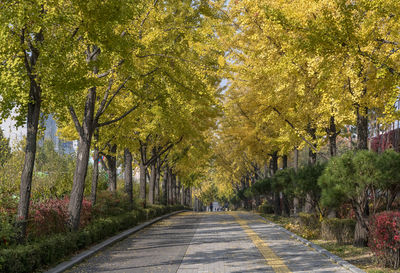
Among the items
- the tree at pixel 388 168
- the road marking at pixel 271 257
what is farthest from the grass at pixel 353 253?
the tree at pixel 388 168

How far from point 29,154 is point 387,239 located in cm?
853

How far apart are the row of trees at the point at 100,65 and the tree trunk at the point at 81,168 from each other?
0.03m

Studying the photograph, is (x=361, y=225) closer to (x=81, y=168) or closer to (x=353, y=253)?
(x=353, y=253)

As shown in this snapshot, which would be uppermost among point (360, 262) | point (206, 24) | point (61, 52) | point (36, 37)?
point (206, 24)

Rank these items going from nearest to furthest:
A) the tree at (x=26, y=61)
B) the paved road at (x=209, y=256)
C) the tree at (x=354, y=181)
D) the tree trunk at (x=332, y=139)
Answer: the tree at (x=26, y=61) < the paved road at (x=209, y=256) < the tree at (x=354, y=181) < the tree trunk at (x=332, y=139)

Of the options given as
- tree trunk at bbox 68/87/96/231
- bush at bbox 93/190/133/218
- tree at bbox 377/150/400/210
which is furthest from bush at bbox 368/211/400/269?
bush at bbox 93/190/133/218

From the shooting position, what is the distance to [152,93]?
16.7 metres

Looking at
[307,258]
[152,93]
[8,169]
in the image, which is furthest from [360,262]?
[8,169]

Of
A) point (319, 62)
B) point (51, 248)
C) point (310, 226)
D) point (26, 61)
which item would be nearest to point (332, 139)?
point (310, 226)

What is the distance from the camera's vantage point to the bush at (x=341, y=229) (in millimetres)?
13227

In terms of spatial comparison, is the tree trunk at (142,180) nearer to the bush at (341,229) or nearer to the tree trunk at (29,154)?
the bush at (341,229)

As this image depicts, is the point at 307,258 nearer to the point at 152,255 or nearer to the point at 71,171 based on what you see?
the point at 152,255

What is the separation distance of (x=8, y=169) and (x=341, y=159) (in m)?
14.0

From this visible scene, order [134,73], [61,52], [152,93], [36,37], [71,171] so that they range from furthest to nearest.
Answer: [71,171], [152,93], [134,73], [36,37], [61,52]
